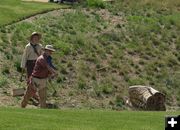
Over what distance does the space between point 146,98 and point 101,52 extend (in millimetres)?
5496

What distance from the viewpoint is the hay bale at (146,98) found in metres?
20.0

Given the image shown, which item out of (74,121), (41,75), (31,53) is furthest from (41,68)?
(74,121)

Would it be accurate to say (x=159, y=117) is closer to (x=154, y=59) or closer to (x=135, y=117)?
(x=135, y=117)

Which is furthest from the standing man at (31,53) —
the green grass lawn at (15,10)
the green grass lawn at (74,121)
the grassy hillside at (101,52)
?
the green grass lawn at (15,10)

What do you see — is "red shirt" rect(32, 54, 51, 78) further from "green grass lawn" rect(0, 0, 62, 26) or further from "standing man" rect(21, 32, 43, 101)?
"green grass lawn" rect(0, 0, 62, 26)

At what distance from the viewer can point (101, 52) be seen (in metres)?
25.0

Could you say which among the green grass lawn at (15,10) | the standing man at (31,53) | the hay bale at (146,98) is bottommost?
the hay bale at (146,98)

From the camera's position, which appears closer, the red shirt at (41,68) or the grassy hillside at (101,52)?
the red shirt at (41,68)

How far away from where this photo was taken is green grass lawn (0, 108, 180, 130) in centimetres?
1096

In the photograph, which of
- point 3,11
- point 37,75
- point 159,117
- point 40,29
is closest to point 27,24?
point 40,29

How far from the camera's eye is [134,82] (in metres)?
22.9

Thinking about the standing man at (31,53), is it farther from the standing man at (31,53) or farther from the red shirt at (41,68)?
the red shirt at (41,68)

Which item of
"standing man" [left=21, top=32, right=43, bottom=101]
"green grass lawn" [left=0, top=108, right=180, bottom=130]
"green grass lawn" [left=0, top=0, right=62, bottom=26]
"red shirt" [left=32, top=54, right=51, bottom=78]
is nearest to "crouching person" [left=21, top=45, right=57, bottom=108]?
"red shirt" [left=32, top=54, right=51, bottom=78]

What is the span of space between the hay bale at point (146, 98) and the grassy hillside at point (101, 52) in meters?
0.60
